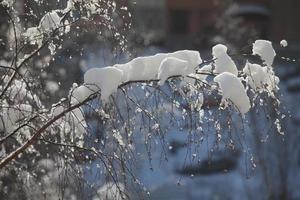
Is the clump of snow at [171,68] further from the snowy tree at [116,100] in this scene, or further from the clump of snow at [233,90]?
the clump of snow at [233,90]

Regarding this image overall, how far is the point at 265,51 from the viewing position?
15.0ft

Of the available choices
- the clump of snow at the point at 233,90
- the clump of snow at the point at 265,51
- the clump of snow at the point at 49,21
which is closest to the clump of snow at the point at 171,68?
the clump of snow at the point at 233,90

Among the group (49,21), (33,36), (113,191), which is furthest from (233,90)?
(33,36)

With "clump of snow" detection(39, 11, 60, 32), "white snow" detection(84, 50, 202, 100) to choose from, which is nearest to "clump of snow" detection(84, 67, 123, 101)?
"white snow" detection(84, 50, 202, 100)

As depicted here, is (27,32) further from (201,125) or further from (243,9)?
(243,9)

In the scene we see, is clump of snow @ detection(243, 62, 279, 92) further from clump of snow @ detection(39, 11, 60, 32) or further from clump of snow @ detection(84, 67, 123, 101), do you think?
clump of snow @ detection(39, 11, 60, 32)

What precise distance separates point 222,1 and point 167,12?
611 cm

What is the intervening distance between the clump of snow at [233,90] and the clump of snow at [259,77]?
0.18 m

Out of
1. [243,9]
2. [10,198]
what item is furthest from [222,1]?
[10,198]

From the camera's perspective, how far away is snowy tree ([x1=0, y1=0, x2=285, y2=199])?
4293 millimetres

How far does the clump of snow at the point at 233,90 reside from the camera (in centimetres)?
414

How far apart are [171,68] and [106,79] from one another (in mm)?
354

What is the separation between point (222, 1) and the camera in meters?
24.8

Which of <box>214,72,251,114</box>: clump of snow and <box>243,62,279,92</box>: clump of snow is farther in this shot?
<box>243,62,279,92</box>: clump of snow
